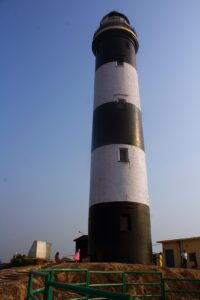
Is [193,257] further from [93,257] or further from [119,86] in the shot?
[119,86]

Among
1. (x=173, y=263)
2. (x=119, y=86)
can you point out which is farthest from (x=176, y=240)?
(x=119, y=86)

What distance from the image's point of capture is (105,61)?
19203 millimetres

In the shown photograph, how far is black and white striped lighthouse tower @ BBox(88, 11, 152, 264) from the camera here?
47.9 feet

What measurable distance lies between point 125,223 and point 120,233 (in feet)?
2.08

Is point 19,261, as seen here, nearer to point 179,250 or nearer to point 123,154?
point 123,154

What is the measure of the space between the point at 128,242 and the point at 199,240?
9.89m

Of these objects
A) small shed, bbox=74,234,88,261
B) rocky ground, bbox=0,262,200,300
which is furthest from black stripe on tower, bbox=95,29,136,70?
rocky ground, bbox=0,262,200,300

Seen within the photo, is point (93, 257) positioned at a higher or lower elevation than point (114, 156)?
lower

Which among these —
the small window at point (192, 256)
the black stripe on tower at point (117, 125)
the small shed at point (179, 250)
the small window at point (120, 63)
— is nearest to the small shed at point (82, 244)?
the small shed at point (179, 250)

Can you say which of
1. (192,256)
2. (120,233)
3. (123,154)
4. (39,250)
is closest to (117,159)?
(123,154)

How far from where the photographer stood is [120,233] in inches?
571

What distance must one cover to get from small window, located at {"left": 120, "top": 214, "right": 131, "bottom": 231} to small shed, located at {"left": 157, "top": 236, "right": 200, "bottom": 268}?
Result: 31.0ft

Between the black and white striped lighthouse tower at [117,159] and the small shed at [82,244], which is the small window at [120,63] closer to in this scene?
the black and white striped lighthouse tower at [117,159]

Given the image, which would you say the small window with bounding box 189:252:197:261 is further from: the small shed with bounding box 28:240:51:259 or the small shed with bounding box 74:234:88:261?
the small shed with bounding box 28:240:51:259
